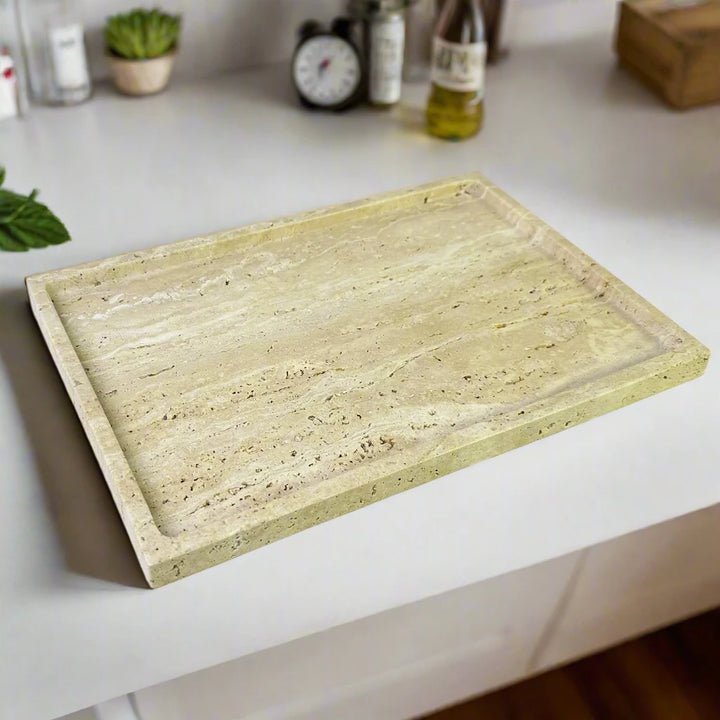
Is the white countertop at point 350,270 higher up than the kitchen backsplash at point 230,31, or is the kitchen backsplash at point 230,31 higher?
the kitchen backsplash at point 230,31

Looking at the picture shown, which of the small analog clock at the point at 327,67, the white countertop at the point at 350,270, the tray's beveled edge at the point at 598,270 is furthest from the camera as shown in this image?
the small analog clock at the point at 327,67

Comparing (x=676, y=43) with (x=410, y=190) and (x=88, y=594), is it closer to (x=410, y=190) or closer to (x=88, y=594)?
(x=410, y=190)

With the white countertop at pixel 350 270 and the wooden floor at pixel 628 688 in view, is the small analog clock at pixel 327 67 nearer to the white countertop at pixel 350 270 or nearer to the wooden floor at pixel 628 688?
the white countertop at pixel 350 270

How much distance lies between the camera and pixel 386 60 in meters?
1.18

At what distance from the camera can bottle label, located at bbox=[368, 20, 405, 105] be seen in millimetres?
1153

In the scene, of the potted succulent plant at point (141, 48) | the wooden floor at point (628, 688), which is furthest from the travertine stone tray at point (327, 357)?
the wooden floor at point (628, 688)

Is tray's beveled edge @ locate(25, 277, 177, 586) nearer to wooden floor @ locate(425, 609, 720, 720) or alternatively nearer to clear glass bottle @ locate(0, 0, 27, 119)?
clear glass bottle @ locate(0, 0, 27, 119)

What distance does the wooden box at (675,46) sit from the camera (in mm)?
1221

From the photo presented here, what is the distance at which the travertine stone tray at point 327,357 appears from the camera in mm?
657

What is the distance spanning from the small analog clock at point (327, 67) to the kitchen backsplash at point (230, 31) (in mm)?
124

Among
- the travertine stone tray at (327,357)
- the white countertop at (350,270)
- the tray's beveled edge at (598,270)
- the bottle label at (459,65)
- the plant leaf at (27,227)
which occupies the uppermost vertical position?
the bottle label at (459,65)

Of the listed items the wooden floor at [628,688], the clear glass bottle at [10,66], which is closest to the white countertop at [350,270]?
the clear glass bottle at [10,66]

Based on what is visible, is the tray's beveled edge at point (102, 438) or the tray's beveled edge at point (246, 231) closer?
the tray's beveled edge at point (102, 438)

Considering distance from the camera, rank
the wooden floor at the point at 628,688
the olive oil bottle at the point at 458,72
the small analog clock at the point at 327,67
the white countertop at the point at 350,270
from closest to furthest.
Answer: the white countertop at the point at 350,270 < the olive oil bottle at the point at 458,72 < the small analog clock at the point at 327,67 < the wooden floor at the point at 628,688
